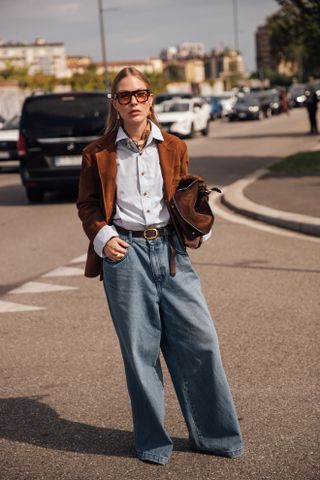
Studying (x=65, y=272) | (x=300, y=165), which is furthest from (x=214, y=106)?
(x=65, y=272)

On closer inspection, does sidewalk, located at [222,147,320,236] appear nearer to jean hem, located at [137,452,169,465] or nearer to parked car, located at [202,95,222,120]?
jean hem, located at [137,452,169,465]

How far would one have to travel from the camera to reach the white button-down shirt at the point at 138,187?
4195 millimetres

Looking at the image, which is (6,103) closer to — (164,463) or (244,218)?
(244,218)

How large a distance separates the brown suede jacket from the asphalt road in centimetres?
102

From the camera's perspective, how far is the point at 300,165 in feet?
64.4

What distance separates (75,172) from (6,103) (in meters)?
37.5

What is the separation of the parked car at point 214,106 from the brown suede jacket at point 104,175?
56701mm

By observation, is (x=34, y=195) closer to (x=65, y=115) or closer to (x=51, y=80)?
(x=65, y=115)

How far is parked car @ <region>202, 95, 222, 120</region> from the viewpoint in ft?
200

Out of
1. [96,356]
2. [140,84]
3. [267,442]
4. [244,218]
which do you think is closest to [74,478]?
[267,442]

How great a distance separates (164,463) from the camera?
14.1 feet

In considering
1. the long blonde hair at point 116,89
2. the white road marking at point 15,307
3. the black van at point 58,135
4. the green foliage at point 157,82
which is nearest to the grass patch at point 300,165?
the black van at point 58,135

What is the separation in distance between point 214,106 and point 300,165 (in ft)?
140

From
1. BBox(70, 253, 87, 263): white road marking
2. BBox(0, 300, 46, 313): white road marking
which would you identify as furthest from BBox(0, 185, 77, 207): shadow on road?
BBox(0, 300, 46, 313): white road marking
